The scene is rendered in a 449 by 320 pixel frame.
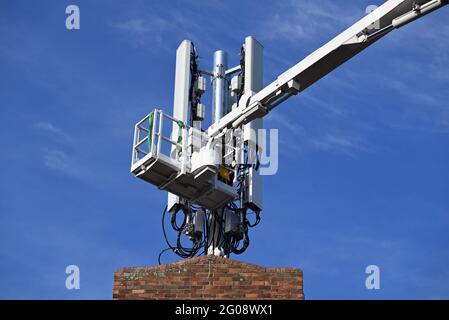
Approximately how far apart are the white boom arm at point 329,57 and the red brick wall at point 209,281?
27.0 ft

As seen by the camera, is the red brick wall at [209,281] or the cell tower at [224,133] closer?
the red brick wall at [209,281]

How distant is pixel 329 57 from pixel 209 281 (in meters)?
9.18

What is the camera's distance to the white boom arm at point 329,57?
75.3 ft

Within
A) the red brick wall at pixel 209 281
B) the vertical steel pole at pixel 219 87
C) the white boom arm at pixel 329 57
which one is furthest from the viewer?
the vertical steel pole at pixel 219 87

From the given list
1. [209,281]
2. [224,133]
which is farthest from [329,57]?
[209,281]

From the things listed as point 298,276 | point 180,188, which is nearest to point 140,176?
point 180,188

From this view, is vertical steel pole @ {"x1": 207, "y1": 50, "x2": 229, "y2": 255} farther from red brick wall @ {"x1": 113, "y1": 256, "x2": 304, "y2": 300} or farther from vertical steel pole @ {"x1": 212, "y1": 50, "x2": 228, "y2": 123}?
red brick wall @ {"x1": 113, "y1": 256, "x2": 304, "y2": 300}

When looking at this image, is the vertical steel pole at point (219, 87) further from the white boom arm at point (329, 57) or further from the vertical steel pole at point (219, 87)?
the white boom arm at point (329, 57)

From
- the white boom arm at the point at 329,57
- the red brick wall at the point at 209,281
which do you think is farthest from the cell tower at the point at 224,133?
the red brick wall at the point at 209,281

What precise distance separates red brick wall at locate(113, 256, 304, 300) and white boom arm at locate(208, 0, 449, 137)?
823cm

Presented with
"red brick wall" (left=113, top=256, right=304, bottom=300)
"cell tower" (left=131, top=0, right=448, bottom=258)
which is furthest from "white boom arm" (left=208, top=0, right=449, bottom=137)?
"red brick wall" (left=113, top=256, right=304, bottom=300)

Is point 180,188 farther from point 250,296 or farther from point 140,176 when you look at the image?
point 250,296

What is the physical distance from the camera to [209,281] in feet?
55.8

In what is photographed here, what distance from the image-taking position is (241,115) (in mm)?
26109
